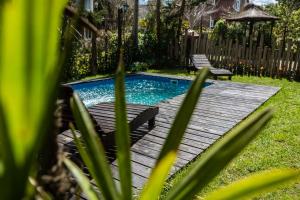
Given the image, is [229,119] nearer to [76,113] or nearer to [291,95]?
[291,95]

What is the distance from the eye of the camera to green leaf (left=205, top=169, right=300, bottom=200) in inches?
28.4

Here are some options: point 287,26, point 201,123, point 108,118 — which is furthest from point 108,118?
point 287,26

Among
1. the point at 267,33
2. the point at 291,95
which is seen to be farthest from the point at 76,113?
the point at 267,33

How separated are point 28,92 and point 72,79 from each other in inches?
455

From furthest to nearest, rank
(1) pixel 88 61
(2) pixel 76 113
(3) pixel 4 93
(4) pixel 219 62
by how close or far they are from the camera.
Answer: (4) pixel 219 62, (1) pixel 88 61, (2) pixel 76 113, (3) pixel 4 93

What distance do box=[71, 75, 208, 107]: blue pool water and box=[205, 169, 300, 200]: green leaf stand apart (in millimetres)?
9700

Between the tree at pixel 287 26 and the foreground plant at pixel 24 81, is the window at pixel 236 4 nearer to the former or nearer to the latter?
the tree at pixel 287 26

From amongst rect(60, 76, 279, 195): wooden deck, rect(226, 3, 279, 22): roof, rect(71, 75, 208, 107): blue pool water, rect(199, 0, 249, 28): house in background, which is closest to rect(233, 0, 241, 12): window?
rect(199, 0, 249, 28): house in background

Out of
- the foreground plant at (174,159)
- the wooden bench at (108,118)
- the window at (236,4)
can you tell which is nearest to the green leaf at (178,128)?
the foreground plant at (174,159)

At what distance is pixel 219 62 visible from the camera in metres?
13.8

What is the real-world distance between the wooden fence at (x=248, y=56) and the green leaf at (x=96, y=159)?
40.7ft

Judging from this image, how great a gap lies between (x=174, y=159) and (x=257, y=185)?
0.20 meters

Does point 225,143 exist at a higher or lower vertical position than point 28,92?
lower

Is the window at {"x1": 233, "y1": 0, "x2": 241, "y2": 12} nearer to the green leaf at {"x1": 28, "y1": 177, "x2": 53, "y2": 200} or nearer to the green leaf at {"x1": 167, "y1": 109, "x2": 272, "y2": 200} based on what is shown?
the green leaf at {"x1": 167, "y1": 109, "x2": 272, "y2": 200}
